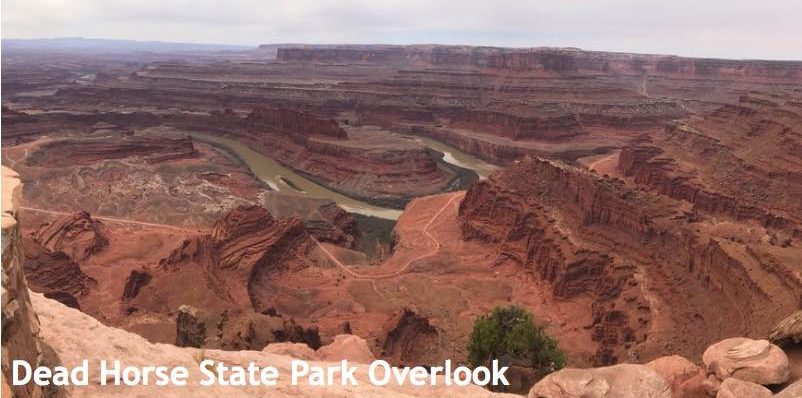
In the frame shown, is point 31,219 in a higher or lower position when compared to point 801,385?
lower

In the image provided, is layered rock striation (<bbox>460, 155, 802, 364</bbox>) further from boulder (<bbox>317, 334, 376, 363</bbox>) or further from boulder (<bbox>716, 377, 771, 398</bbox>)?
boulder (<bbox>317, 334, 376, 363</bbox>)

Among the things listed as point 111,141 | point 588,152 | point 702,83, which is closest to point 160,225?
point 111,141

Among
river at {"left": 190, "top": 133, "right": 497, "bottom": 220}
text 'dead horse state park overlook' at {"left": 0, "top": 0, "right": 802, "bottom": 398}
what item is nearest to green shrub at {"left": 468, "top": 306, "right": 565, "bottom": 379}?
text 'dead horse state park overlook' at {"left": 0, "top": 0, "right": 802, "bottom": 398}

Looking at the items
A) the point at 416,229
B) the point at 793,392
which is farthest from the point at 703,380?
the point at 416,229

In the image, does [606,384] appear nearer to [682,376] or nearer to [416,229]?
[682,376]

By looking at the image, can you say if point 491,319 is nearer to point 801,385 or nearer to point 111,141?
point 801,385

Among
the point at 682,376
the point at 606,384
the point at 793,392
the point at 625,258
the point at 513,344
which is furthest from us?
the point at 625,258
